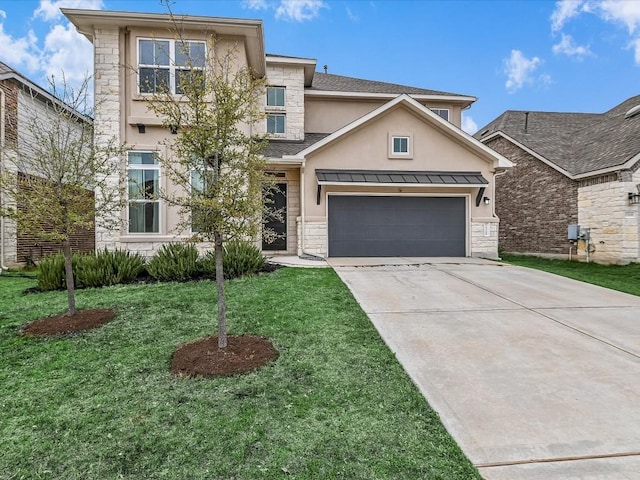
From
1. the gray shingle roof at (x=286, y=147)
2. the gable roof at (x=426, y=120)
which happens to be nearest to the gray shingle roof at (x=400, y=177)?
the gable roof at (x=426, y=120)

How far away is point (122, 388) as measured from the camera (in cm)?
360

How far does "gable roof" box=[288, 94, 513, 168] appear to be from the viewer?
12.0m

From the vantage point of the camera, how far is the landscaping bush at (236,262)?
855 centimetres

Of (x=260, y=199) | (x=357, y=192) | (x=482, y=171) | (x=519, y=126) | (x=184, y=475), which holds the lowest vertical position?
(x=184, y=475)

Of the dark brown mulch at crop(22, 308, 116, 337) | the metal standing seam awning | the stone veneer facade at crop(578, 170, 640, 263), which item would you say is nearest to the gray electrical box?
the stone veneer facade at crop(578, 170, 640, 263)

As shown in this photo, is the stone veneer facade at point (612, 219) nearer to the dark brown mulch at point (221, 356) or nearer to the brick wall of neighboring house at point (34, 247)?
the dark brown mulch at point (221, 356)

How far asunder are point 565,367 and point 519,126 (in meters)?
17.3

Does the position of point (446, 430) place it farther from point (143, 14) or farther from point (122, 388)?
point (143, 14)

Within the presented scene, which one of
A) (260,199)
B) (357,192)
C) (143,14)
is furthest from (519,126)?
(260,199)

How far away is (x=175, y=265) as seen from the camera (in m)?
8.32

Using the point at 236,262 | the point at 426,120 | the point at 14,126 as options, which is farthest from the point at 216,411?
the point at 14,126

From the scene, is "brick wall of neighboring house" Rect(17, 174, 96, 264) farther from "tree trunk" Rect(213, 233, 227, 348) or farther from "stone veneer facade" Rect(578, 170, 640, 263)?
"stone veneer facade" Rect(578, 170, 640, 263)

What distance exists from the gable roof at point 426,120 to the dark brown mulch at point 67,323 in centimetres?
756

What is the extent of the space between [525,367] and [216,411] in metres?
3.20
